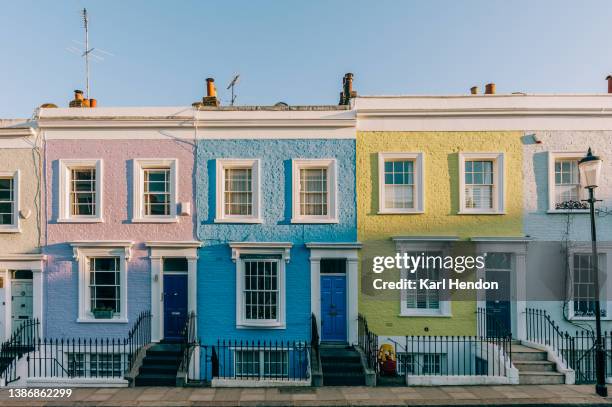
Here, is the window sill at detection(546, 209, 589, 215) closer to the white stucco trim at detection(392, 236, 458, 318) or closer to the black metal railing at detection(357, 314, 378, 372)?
the white stucco trim at detection(392, 236, 458, 318)

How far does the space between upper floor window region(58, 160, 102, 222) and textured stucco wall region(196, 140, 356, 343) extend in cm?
301

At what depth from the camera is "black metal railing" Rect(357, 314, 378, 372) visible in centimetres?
1083

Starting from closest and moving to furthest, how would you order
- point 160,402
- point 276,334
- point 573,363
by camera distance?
point 160,402
point 573,363
point 276,334

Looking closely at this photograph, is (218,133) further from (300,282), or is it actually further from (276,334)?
(276,334)

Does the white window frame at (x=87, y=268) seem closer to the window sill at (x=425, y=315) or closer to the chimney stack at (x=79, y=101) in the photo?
the chimney stack at (x=79, y=101)

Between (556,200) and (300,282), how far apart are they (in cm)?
800

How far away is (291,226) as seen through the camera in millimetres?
12133

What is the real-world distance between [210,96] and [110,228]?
5.10 meters

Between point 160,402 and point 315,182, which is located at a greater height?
point 315,182

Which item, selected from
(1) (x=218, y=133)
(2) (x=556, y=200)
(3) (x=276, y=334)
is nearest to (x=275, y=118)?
(1) (x=218, y=133)

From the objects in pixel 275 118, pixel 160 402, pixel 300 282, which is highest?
pixel 275 118

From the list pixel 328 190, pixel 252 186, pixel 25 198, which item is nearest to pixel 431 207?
pixel 328 190

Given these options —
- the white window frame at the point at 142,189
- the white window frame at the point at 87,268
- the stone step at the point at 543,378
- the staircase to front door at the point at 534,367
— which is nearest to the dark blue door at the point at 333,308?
the staircase to front door at the point at 534,367

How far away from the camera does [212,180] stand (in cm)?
1229
